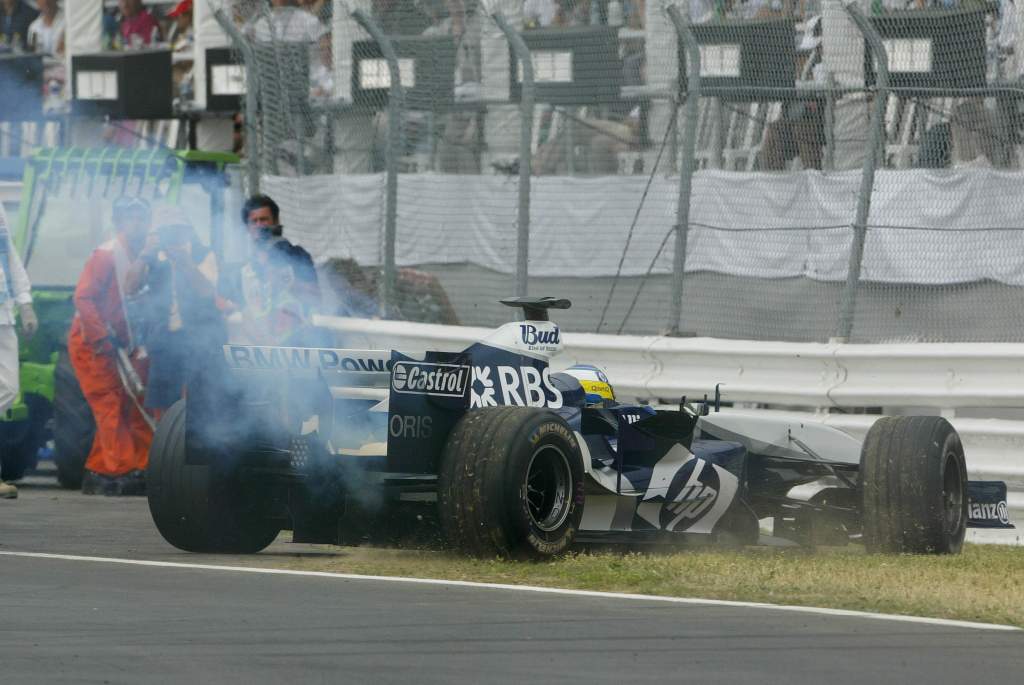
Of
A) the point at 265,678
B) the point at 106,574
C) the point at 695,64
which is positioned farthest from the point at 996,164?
the point at 265,678

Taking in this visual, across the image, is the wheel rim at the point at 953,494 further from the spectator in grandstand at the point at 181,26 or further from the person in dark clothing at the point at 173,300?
the spectator in grandstand at the point at 181,26

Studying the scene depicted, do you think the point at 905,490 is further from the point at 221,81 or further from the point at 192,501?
the point at 221,81

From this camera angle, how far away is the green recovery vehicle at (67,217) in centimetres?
1432

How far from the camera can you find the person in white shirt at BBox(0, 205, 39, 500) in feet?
37.6

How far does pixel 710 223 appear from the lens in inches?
507

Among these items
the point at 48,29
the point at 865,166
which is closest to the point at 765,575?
the point at 865,166

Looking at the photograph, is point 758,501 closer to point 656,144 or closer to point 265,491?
point 265,491

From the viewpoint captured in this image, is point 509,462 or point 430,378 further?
point 430,378

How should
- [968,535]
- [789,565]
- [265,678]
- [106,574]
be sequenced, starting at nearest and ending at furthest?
1. [265,678]
2. [106,574]
3. [789,565]
4. [968,535]

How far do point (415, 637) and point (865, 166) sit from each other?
6.02 metres

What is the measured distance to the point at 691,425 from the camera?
920cm

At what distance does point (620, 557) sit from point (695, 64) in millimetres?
4250

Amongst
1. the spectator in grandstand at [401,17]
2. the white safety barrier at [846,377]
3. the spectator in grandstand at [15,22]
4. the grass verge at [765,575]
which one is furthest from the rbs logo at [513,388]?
the spectator in grandstand at [15,22]

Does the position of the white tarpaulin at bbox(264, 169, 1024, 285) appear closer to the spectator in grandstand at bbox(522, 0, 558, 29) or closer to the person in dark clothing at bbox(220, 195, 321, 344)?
the spectator in grandstand at bbox(522, 0, 558, 29)
